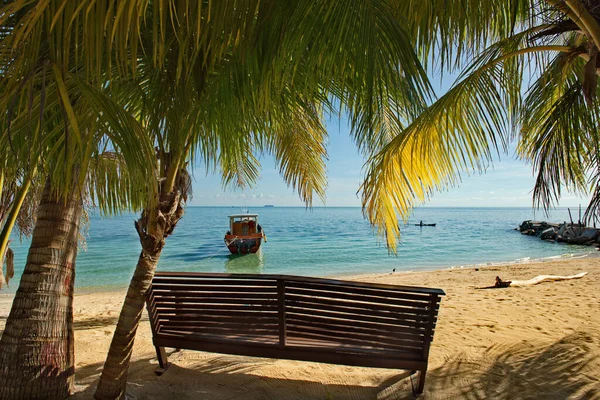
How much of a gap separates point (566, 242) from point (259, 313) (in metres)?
30.9

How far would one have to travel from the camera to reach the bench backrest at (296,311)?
291 cm

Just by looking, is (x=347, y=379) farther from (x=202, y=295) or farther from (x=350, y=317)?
(x=202, y=295)

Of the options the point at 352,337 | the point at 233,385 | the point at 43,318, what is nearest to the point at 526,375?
the point at 352,337

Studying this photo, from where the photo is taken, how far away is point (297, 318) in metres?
3.14

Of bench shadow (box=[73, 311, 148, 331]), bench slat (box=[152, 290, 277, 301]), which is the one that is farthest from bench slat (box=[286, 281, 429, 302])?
bench shadow (box=[73, 311, 148, 331])

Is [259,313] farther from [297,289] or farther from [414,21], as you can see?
[414,21]

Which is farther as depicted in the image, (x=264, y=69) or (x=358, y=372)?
(x=358, y=372)

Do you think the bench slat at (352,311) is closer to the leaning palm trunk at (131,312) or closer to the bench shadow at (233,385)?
the bench shadow at (233,385)

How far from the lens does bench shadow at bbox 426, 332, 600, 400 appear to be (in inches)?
124

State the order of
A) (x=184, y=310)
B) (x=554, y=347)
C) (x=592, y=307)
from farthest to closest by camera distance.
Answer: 1. (x=592, y=307)
2. (x=554, y=347)
3. (x=184, y=310)

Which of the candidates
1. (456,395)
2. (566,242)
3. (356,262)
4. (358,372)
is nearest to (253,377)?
(358,372)

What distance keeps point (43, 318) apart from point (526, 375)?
4.04m

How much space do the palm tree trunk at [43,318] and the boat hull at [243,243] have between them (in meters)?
18.5

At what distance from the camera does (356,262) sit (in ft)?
69.2
